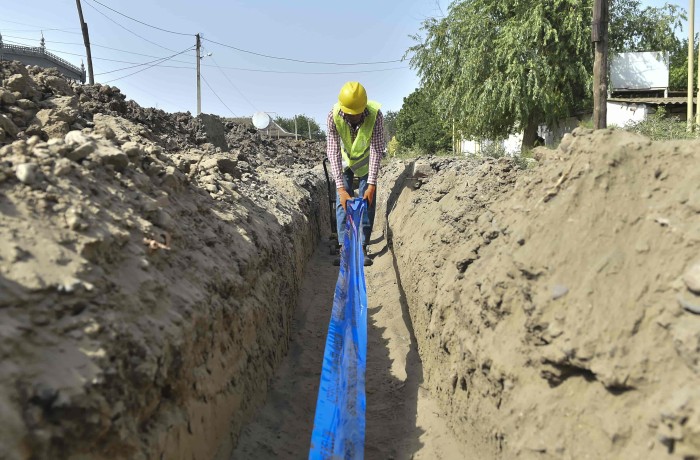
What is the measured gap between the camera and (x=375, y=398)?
3.79 meters

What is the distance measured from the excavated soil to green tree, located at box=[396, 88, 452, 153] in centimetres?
2041

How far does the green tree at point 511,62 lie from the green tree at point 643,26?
6.20 ft

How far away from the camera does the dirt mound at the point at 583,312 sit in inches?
71.0

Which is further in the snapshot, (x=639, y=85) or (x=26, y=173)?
(x=639, y=85)

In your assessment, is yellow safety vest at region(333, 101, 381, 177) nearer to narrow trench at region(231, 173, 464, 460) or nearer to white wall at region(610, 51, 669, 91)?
narrow trench at region(231, 173, 464, 460)

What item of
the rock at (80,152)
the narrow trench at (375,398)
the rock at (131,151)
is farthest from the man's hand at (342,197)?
the rock at (80,152)

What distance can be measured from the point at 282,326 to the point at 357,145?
3078 mm

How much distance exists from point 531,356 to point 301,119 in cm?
7084

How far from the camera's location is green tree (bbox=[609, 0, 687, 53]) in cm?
1488

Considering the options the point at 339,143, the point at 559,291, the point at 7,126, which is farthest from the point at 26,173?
the point at 339,143

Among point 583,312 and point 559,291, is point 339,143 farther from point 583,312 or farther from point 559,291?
point 583,312

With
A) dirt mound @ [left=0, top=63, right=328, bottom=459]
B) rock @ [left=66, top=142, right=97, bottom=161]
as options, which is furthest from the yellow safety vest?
rock @ [left=66, top=142, right=97, bottom=161]

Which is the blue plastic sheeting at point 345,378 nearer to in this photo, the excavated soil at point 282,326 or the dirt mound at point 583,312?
the excavated soil at point 282,326

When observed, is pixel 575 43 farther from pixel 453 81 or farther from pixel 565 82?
pixel 453 81
